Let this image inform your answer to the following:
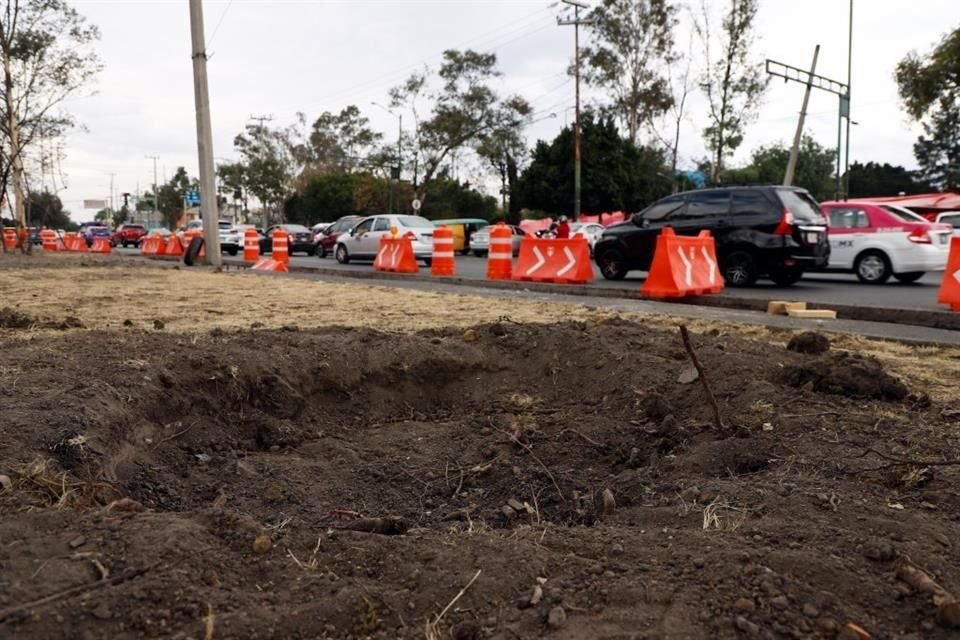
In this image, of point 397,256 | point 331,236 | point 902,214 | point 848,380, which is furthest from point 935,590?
point 331,236

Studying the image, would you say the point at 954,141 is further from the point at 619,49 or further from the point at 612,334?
the point at 612,334

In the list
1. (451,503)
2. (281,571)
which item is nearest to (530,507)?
(451,503)

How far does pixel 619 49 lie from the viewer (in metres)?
42.7

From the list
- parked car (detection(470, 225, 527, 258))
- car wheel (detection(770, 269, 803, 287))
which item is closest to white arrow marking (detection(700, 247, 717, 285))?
car wheel (detection(770, 269, 803, 287))

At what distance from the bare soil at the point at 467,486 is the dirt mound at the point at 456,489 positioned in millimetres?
12

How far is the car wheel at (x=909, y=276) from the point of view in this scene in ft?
47.2

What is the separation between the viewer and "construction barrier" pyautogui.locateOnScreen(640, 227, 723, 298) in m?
11.2

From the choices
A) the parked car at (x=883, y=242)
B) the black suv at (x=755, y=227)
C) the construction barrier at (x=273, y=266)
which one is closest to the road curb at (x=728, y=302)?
the black suv at (x=755, y=227)

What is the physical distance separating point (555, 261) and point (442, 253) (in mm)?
3068

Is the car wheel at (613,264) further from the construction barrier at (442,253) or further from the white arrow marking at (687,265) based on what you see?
the white arrow marking at (687,265)

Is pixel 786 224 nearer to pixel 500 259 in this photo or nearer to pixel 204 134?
pixel 500 259

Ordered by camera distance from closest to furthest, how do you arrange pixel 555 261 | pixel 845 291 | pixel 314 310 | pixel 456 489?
pixel 456 489 < pixel 314 310 < pixel 845 291 < pixel 555 261

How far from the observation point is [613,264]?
15.2 meters

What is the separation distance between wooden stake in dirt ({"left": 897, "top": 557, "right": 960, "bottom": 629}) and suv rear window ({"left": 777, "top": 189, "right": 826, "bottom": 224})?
37.7ft
